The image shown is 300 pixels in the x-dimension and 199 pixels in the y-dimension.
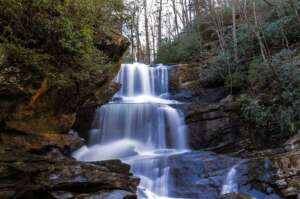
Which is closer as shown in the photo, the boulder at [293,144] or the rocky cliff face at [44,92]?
the rocky cliff face at [44,92]

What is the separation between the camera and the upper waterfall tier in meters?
14.8

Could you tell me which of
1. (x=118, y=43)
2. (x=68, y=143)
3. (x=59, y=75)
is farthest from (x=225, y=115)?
(x=59, y=75)

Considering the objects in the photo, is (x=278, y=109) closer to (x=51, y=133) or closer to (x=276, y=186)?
(x=276, y=186)

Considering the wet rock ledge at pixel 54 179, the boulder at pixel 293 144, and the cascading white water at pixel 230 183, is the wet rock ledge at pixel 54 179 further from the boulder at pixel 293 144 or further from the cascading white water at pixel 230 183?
the boulder at pixel 293 144

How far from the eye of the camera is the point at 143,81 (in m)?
15.2

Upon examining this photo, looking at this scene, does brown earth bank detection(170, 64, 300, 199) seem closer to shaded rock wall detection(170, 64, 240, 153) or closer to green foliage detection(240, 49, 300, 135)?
shaded rock wall detection(170, 64, 240, 153)

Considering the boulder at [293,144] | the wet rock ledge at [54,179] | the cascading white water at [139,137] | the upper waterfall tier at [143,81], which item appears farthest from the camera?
the upper waterfall tier at [143,81]

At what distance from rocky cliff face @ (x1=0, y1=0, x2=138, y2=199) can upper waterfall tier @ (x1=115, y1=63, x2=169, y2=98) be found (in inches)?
289

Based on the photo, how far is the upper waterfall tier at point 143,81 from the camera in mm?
14797

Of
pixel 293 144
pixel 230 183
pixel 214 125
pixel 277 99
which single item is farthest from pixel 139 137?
pixel 293 144

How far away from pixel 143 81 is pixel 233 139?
665cm

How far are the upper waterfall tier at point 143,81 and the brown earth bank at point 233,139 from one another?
1259mm

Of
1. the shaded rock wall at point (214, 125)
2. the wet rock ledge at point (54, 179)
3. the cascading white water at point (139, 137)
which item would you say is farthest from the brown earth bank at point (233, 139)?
the wet rock ledge at point (54, 179)

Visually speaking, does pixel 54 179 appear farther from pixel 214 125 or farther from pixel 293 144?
pixel 214 125
